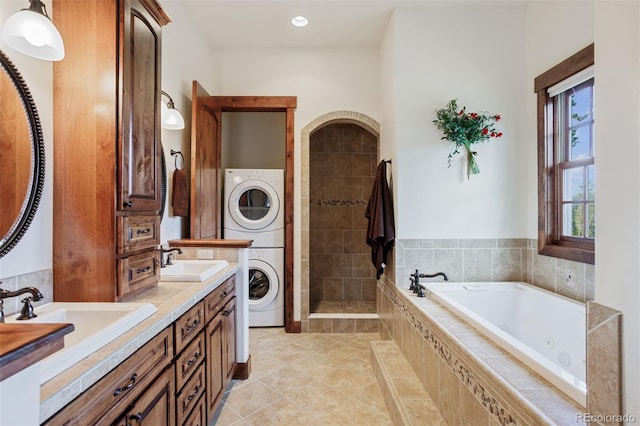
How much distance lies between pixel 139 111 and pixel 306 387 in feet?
6.87

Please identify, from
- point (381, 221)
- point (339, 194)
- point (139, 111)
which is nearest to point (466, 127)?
point (381, 221)

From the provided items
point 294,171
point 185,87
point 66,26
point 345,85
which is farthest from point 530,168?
point 66,26

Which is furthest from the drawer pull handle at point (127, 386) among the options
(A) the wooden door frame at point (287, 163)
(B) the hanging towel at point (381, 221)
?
(A) the wooden door frame at point (287, 163)

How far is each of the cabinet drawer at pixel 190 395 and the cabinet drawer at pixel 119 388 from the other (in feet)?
0.80

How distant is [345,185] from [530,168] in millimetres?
2218

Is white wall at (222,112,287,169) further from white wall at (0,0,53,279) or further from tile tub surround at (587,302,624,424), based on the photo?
tile tub surround at (587,302,624,424)

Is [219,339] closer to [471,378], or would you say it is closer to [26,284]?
[26,284]

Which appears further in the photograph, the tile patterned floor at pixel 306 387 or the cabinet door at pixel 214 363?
the tile patterned floor at pixel 306 387

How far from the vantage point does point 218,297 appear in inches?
78.0

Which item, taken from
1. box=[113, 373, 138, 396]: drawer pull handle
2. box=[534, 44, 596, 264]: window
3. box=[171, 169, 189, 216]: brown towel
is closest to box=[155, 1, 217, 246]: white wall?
box=[171, 169, 189, 216]: brown towel

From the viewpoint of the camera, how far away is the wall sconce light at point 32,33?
3.59ft

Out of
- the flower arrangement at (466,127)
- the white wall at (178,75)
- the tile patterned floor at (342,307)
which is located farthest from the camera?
the tile patterned floor at (342,307)

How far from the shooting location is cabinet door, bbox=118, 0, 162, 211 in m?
1.42

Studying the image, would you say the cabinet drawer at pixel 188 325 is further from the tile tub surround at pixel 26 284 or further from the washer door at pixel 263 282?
the washer door at pixel 263 282
